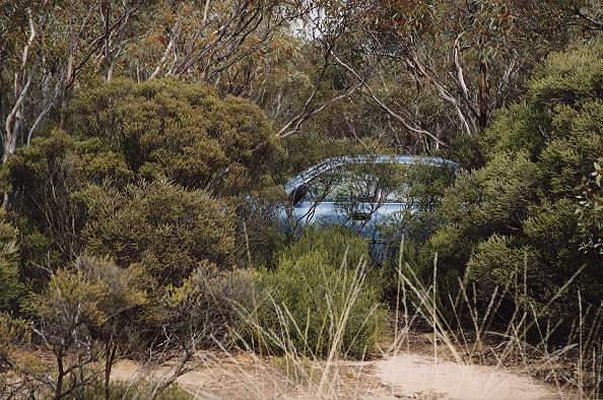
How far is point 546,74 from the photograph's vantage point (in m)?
7.83

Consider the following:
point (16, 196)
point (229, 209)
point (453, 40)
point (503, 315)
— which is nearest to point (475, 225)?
point (503, 315)

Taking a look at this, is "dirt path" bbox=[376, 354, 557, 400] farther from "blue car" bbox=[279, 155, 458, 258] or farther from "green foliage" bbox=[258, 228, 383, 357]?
"blue car" bbox=[279, 155, 458, 258]

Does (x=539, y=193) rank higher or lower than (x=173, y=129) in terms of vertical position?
lower

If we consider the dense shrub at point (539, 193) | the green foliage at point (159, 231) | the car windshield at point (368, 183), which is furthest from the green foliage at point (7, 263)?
the car windshield at point (368, 183)

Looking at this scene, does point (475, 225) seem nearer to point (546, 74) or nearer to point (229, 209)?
point (546, 74)

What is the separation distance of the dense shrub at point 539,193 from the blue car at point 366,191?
51.4 inches

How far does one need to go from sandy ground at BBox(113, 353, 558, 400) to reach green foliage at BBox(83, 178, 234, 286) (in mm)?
767

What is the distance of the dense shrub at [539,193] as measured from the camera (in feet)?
21.7

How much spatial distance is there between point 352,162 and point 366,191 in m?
0.38

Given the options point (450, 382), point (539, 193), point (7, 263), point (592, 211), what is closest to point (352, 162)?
point (539, 193)

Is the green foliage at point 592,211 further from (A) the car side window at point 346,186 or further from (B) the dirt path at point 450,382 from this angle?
(A) the car side window at point 346,186

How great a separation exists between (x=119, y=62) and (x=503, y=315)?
6.78 meters

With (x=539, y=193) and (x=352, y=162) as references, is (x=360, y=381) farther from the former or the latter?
(x=352, y=162)

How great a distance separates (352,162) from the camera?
9.66 metres
